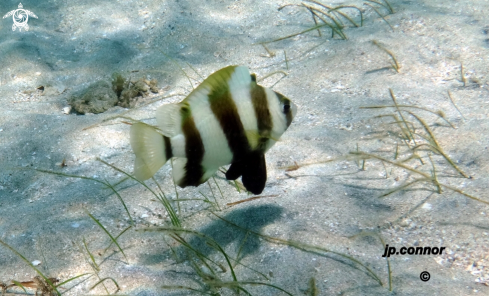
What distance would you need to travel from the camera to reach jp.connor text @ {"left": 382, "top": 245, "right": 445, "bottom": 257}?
226cm

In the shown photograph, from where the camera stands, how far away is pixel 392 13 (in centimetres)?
520

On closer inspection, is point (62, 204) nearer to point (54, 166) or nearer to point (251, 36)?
point (54, 166)

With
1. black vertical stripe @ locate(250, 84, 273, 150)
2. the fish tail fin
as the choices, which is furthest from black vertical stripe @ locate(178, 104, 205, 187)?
black vertical stripe @ locate(250, 84, 273, 150)

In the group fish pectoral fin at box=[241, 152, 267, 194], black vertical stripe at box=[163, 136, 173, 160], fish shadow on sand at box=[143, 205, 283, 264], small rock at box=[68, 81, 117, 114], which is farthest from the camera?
small rock at box=[68, 81, 117, 114]

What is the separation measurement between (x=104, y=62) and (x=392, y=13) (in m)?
4.30

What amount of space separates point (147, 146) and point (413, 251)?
5.83 feet

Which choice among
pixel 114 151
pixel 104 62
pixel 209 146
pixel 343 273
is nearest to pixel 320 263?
pixel 343 273

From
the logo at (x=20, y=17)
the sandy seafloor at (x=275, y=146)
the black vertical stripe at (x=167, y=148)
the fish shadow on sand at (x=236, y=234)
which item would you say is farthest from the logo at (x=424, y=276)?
the logo at (x=20, y=17)

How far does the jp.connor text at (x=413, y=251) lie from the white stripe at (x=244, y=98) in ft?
3.75

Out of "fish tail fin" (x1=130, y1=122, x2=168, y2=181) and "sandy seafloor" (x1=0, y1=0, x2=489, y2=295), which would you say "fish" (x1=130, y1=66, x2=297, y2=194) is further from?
"sandy seafloor" (x1=0, y1=0, x2=489, y2=295)

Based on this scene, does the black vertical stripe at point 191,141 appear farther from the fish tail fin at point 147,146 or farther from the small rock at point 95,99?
the small rock at point 95,99

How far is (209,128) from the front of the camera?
196 centimetres

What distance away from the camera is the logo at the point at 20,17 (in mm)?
5926

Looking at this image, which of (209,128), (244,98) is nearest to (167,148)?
(209,128)
